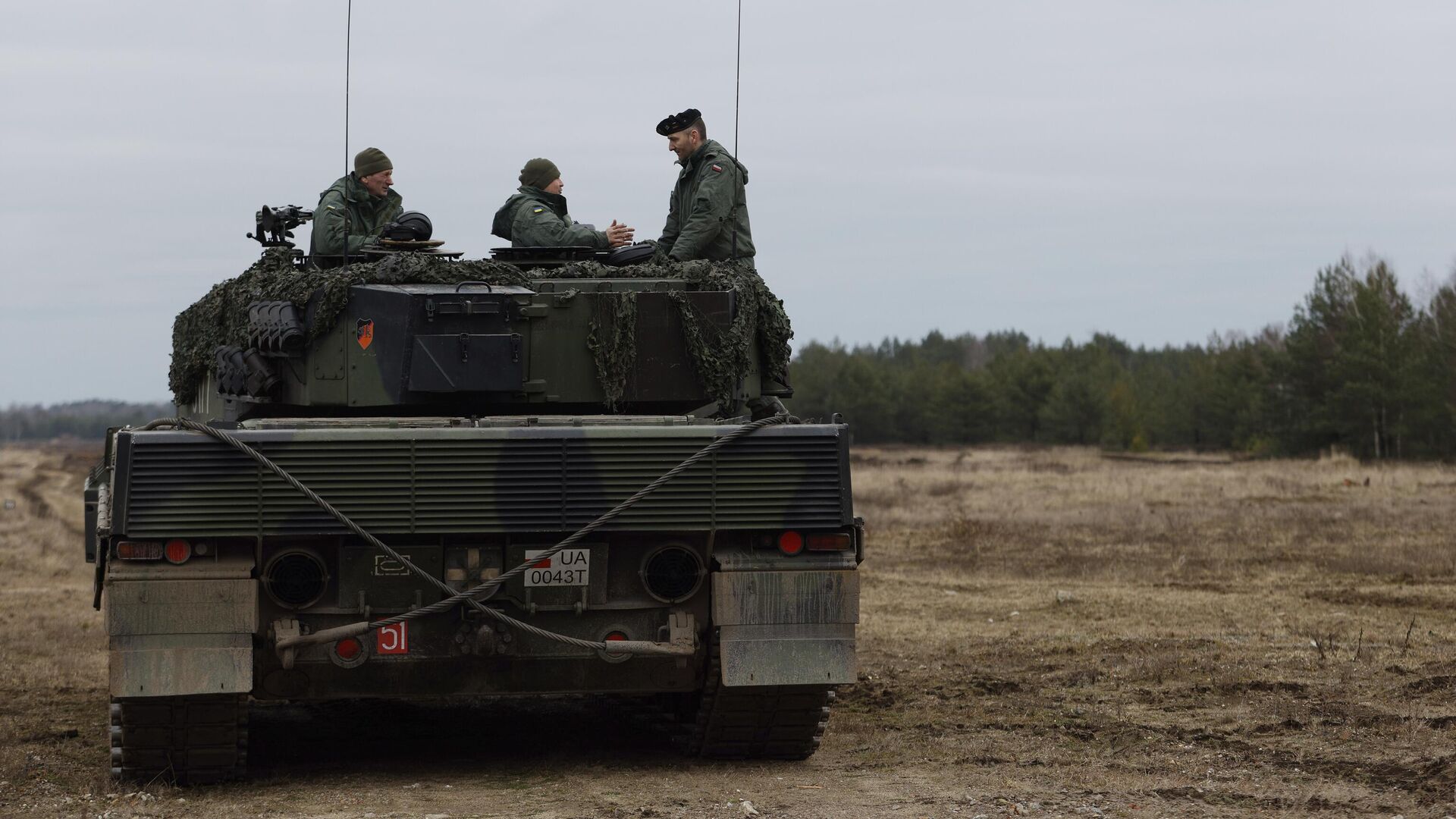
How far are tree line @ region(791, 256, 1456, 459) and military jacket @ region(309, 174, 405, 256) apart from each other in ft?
134

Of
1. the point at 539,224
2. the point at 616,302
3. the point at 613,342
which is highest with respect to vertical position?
the point at 539,224

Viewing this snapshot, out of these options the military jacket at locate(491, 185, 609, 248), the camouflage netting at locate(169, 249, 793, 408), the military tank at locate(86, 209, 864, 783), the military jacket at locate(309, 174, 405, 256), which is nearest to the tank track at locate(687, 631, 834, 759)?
Result: the military tank at locate(86, 209, 864, 783)

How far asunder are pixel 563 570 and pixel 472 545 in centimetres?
39

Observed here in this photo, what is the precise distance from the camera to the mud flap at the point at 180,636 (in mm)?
6953

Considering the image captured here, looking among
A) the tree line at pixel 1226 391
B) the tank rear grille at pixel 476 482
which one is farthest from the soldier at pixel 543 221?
the tree line at pixel 1226 391

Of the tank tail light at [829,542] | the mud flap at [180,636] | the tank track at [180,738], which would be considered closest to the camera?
the mud flap at [180,636]

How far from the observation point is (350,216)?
982cm

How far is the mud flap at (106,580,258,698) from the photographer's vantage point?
6.95 meters

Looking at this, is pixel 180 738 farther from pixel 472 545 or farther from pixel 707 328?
pixel 707 328

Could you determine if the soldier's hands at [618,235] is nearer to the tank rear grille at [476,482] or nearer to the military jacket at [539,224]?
the military jacket at [539,224]

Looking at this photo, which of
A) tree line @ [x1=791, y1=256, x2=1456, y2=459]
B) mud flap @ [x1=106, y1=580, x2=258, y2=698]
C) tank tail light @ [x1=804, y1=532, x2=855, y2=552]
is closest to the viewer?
mud flap @ [x1=106, y1=580, x2=258, y2=698]

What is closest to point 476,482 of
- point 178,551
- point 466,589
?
point 466,589

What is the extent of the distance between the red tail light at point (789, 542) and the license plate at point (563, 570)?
80cm

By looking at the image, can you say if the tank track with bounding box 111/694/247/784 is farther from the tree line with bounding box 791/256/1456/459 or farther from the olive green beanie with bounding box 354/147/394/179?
the tree line with bounding box 791/256/1456/459
